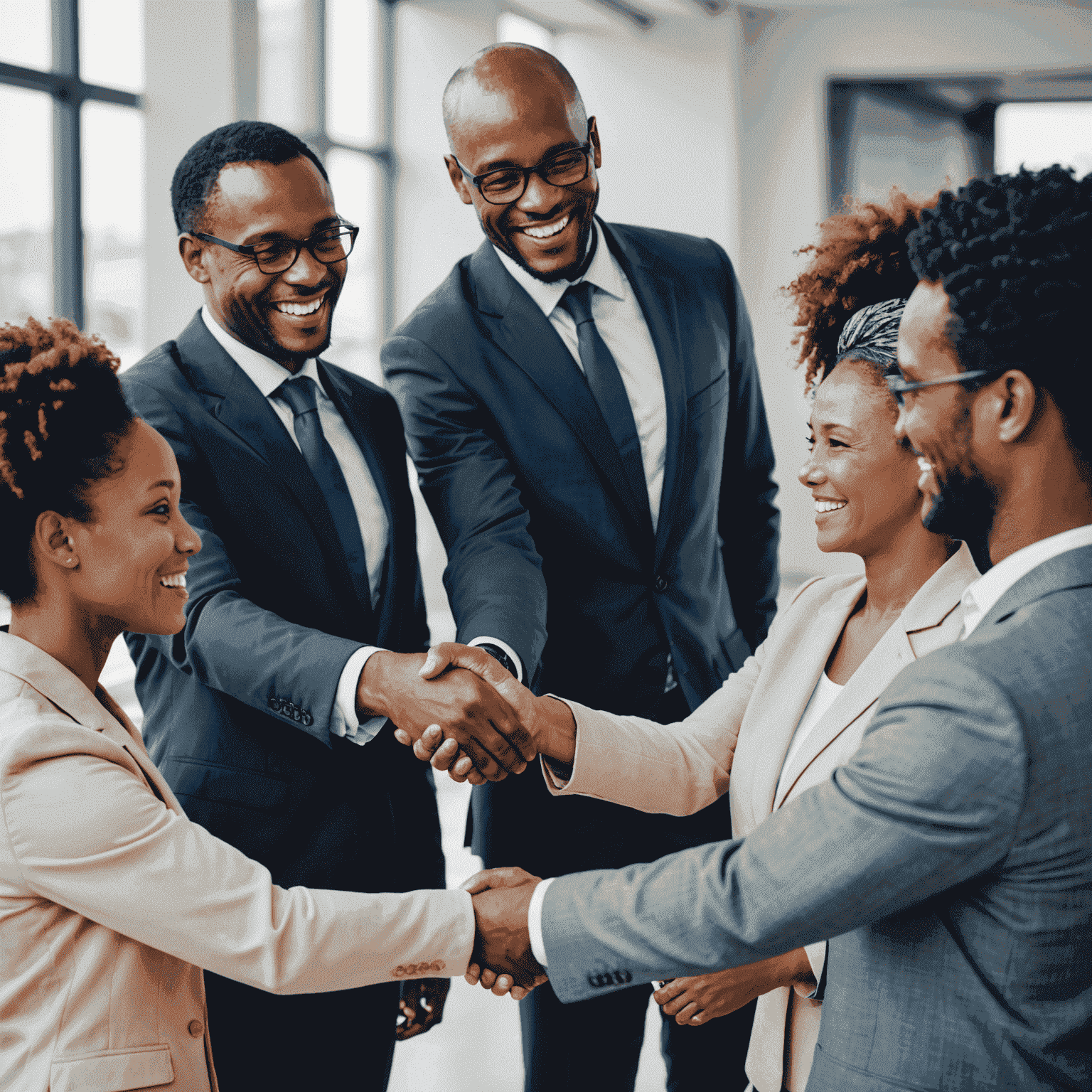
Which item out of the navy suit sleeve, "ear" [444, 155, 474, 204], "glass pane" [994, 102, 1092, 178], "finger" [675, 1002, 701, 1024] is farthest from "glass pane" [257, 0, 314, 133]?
"glass pane" [994, 102, 1092, 178]

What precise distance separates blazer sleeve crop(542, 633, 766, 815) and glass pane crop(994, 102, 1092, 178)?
904 cm

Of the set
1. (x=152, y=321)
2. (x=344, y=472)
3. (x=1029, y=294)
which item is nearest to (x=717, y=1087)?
(x=344, y=472)

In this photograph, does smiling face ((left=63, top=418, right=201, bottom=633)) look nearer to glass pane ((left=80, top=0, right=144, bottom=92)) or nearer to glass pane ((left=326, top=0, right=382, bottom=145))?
glass pane ((left=80, top=0, right=144, bottom=92))

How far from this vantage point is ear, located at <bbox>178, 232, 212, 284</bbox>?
2.13 meters

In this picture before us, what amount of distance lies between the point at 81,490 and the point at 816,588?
3.59 feet

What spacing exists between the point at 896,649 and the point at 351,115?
676cm

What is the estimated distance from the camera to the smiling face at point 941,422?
119 centimetres

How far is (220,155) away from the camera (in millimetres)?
2104

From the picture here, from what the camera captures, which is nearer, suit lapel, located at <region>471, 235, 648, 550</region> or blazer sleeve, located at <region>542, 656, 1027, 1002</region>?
blazer sleeve, located at <region>542, 656, 1027, 1002</region>

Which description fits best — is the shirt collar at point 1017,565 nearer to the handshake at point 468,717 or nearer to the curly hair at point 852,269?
the curly hair at point 852,269

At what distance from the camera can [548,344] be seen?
2371mm

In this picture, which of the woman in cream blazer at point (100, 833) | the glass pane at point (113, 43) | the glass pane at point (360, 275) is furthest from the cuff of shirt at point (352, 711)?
the glass pane at point (360, 275)

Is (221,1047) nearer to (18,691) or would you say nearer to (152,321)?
(18,691)

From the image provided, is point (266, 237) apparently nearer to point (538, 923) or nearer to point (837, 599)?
point (837, 599)
